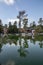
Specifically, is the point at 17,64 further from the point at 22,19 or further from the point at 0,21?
the point at 0,21

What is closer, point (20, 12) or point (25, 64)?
point (25, 64)

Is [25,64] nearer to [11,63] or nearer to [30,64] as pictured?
[30,64]

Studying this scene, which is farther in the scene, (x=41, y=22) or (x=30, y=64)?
(x=41, y=22)

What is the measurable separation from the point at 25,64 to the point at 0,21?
3850cm

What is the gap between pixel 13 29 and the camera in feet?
138

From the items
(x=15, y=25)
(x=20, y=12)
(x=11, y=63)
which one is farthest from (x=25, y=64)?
(x=15, y=25)

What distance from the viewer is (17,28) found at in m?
43.6

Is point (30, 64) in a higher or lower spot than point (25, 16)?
lower

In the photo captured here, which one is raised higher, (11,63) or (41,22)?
(41,22)

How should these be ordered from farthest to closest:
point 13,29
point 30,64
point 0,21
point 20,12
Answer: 1. point 0,21
2. point 13,29
3. point 20,12
4. point 30,64

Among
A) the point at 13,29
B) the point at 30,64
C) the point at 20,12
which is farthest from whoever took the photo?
the point at 13,29

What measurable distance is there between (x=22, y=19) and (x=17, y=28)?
538cm

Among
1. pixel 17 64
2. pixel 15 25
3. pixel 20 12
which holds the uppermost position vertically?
pixel 20 12

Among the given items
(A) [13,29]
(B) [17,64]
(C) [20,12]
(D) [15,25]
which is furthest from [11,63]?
(D) [15,25]
